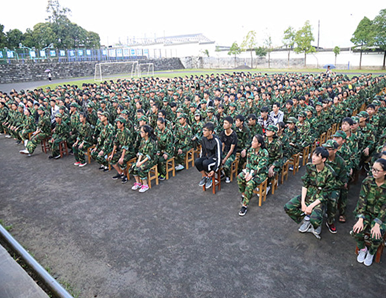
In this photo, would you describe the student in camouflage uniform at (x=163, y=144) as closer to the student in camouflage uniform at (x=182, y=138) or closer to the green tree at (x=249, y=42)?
the student in camouflage uniform at (x=182, y=138)

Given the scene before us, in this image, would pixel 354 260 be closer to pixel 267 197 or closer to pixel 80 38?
pixel 267 197

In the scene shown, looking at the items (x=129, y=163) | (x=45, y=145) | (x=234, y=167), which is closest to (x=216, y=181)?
(x=234, y=167)

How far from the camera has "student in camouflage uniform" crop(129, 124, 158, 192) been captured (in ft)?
20.1

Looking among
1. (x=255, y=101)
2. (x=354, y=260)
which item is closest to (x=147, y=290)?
(x=354, y=260)

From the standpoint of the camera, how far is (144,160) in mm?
6121

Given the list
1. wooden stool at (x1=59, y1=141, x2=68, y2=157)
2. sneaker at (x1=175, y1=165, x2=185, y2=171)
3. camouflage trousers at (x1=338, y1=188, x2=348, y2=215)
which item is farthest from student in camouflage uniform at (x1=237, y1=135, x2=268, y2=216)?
wooden stool at (x1=59, y1=141, x2=68, y2=157)

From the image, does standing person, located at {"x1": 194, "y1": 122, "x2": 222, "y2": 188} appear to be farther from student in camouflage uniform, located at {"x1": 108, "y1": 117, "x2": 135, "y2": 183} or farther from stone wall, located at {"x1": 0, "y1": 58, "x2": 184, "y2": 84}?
stone wall, located at {"x1": 0, "y1": 58, "x2": 184, "y2": 84}

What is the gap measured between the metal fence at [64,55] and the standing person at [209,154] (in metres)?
34.1

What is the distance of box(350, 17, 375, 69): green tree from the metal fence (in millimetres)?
33039

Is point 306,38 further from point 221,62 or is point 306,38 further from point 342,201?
point 342,201

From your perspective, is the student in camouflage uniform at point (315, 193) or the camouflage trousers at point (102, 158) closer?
the student in camouflage uniform at point (315, 193)

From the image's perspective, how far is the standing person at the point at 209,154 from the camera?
18.9 feet

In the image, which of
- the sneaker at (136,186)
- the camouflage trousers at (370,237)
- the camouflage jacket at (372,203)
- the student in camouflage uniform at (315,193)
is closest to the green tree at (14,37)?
the sneaker at (136,186)

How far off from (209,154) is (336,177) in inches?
100
